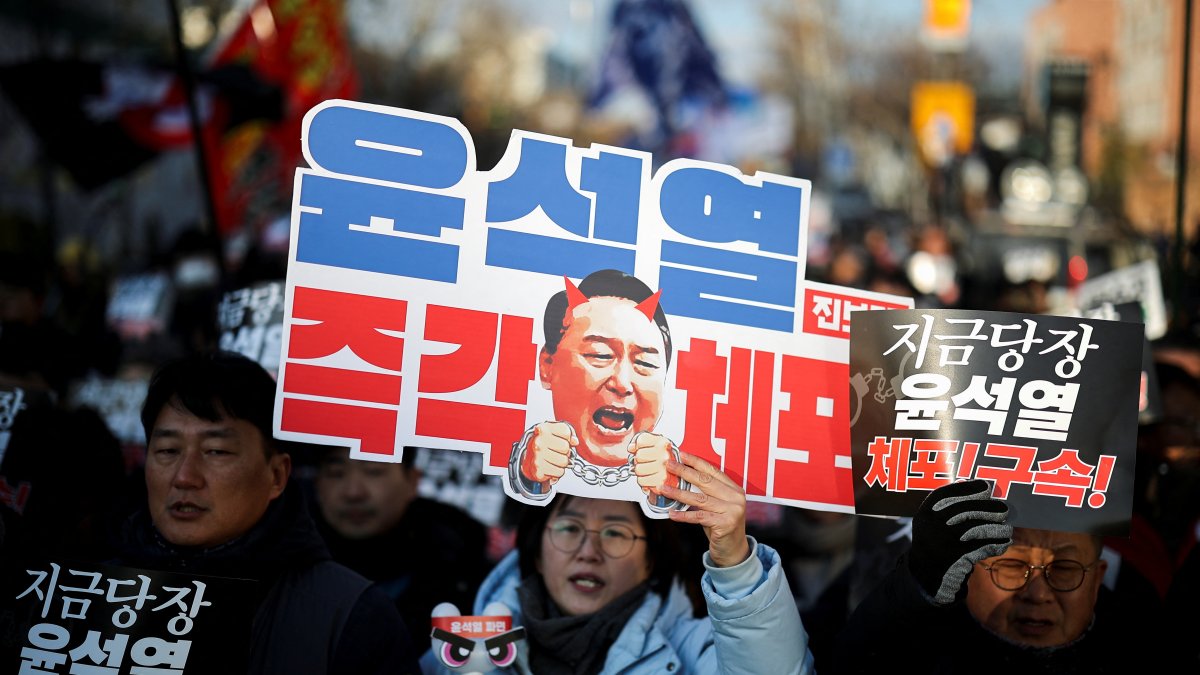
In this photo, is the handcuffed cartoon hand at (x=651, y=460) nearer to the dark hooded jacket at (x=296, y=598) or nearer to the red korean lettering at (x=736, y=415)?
the red korean lettering at (x=736, y=415)

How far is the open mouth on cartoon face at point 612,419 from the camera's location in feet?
10.4

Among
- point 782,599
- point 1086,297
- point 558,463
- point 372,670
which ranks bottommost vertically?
point 372,670

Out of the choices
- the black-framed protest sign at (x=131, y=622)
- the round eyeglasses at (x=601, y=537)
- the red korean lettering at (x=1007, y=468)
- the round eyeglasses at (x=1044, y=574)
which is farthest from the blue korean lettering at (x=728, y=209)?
the black-framed protest sign at (x=131, y=622)

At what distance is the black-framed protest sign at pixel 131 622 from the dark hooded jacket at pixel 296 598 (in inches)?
3.2

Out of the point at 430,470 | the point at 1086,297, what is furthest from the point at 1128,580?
the point at 1086,297

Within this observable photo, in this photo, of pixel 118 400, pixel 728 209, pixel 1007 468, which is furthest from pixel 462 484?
pixel 1007 468

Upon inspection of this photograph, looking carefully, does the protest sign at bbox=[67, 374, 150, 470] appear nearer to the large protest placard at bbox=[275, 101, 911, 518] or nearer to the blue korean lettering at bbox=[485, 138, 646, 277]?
the large protest placard at bbox=[275, 101, 911, 518]

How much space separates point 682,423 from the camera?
3.20 meters

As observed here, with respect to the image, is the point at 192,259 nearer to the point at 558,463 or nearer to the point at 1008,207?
the point at 558,463

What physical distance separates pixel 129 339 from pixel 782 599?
6.12 m

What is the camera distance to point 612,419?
3.17 m

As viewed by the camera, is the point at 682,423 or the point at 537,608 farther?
the point at 537,608

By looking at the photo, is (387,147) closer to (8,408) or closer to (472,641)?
(472,641)

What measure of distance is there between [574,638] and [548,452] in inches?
20.3
